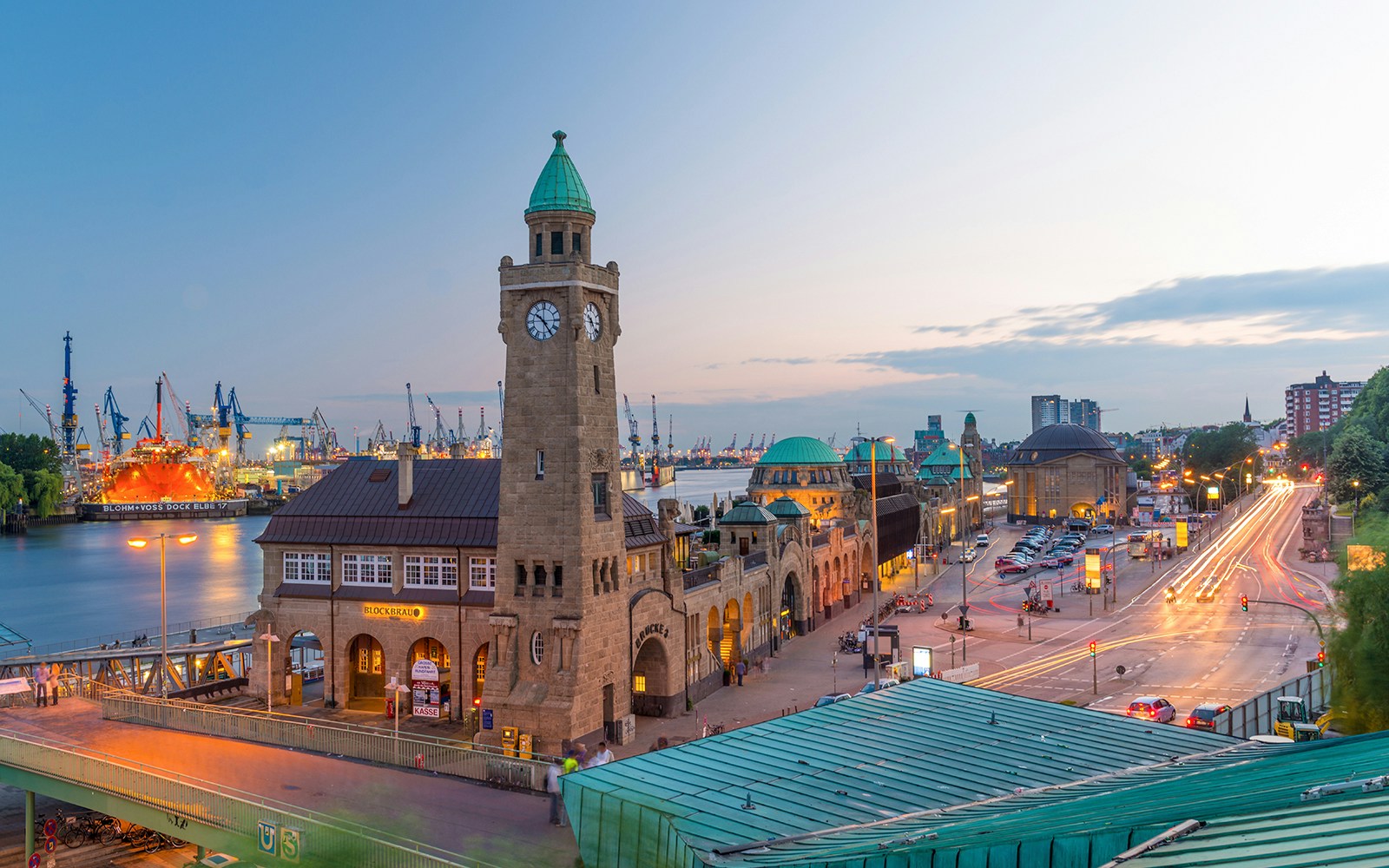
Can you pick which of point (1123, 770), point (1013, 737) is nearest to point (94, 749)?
point (1013, 737)

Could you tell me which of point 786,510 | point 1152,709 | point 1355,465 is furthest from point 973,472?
point 1152,709

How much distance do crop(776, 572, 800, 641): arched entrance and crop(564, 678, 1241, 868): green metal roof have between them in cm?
4301

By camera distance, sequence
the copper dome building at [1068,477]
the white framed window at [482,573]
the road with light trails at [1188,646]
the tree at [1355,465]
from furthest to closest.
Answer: the copper dome building at [1068,477] < the tree at [1355,465] < the road with light trails at [1188,646] < the white framed window at [482,573]

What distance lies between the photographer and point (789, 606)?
8100 centimetres

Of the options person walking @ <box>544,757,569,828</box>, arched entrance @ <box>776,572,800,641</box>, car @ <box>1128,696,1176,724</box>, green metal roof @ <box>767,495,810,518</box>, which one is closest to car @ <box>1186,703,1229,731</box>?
car @ <box>1128,696,1176,724</box>

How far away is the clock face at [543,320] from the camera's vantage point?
153ft

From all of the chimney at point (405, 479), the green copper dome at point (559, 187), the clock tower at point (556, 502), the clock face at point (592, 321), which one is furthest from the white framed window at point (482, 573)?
the green copper dome at point (559, 187)

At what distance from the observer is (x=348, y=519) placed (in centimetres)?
5484

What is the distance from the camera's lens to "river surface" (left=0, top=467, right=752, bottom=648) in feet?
360

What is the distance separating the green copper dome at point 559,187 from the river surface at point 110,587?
183 feet

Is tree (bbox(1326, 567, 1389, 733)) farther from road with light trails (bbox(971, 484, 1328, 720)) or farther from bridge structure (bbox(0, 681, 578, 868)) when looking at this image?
bridge structure (bbox(0, 681, 578, 868))

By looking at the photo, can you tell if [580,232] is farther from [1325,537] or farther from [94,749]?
[1325,537]

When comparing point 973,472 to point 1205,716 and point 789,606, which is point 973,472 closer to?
point 789,606

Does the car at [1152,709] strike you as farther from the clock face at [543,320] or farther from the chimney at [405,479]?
the chimney at [405,479]
